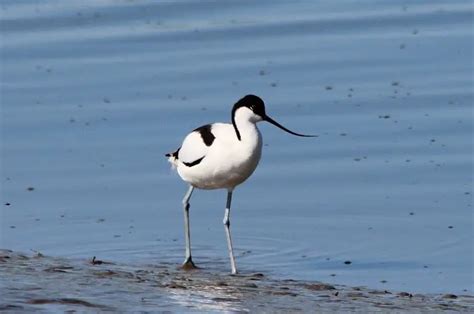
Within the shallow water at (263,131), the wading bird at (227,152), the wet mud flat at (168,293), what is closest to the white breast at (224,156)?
the wading bird at (227,152)

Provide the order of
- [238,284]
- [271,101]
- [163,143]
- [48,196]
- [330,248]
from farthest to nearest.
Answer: [271,101], [163,143], [48,196], [330,248], [238,284]

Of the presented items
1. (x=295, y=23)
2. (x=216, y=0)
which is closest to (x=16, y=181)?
(x=295, y=23)

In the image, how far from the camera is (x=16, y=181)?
10914mm

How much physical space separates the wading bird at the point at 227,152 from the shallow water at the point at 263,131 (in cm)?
43

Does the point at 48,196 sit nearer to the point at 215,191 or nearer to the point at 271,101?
the point at 215,191

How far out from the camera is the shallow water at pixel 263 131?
9.64 m

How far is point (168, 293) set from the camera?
793 centimetres

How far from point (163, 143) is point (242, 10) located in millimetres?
5477

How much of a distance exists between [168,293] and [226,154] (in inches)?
64.8

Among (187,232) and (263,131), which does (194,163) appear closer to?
(187,232)

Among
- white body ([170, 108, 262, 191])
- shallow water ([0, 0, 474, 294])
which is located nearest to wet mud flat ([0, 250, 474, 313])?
shallow water ([0, 0, 474, 294])

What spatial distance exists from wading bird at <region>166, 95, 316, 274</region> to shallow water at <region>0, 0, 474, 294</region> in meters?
0.43

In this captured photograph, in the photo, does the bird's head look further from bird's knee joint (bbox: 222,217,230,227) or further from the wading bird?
bird's knee joint (bbox: 222,217,230,227)

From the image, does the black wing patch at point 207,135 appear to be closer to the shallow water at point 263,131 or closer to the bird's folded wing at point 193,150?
the bird's folded wing at point 193,150
